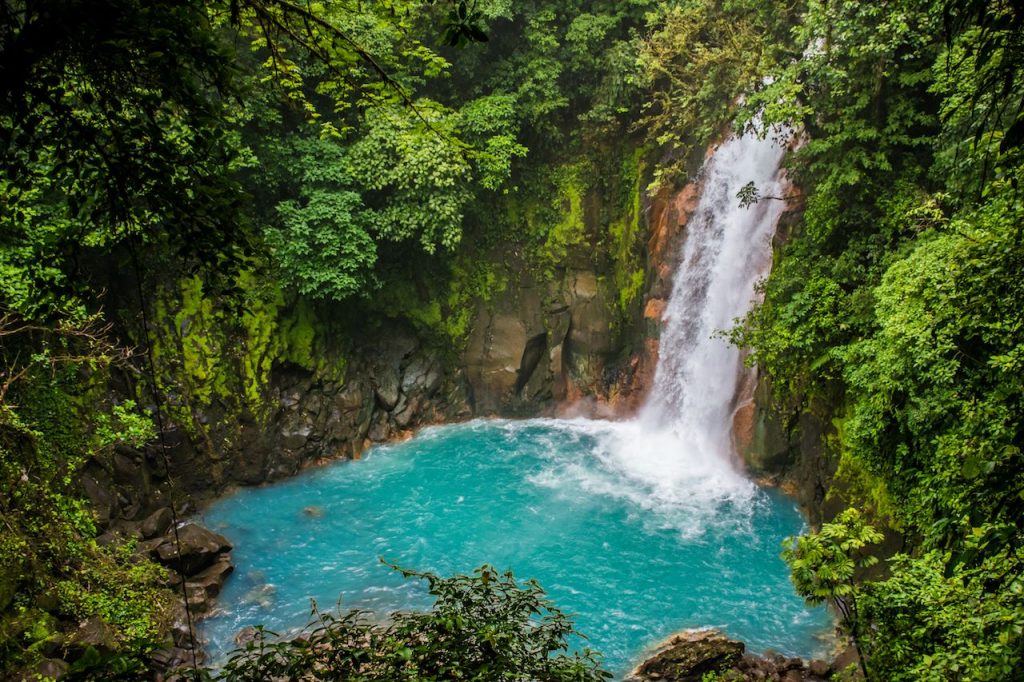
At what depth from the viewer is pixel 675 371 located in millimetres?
14820

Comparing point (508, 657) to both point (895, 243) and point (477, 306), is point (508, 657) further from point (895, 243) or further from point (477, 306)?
point (477, 306)

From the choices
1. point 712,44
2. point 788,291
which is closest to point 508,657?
point 788,291

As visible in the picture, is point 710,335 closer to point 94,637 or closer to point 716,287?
point 716,287

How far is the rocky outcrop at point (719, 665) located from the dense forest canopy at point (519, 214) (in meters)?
1.59

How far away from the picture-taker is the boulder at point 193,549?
9.95m

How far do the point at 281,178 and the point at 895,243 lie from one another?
12139 mm

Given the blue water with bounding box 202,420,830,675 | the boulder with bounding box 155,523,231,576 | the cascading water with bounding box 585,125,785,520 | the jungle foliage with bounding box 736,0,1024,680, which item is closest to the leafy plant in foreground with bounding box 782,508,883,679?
the jungle foliage with bounding box 736,0,1024,680

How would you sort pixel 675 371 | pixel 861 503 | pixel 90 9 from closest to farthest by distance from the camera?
pixel 90 9 → pixel 861 503 → pixel 675 371

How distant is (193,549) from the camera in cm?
1025

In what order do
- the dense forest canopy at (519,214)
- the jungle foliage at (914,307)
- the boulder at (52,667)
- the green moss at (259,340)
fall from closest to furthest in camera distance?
the dense forest canopy at (519,214), the jungle foliage at (914,307), the boulder at (52,667), the green moss at (259,340)

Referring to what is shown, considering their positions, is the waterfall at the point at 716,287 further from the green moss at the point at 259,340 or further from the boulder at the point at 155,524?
the boulder at the point at 155,524

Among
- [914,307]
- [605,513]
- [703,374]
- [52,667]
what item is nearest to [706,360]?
[703,374]

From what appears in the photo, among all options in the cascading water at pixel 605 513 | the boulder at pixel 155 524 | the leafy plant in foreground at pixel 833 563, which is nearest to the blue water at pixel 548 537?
the cascading water at pixel 605 513

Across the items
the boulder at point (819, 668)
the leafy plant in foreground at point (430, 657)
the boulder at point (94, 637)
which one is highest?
the boulder at point (819, 668)
